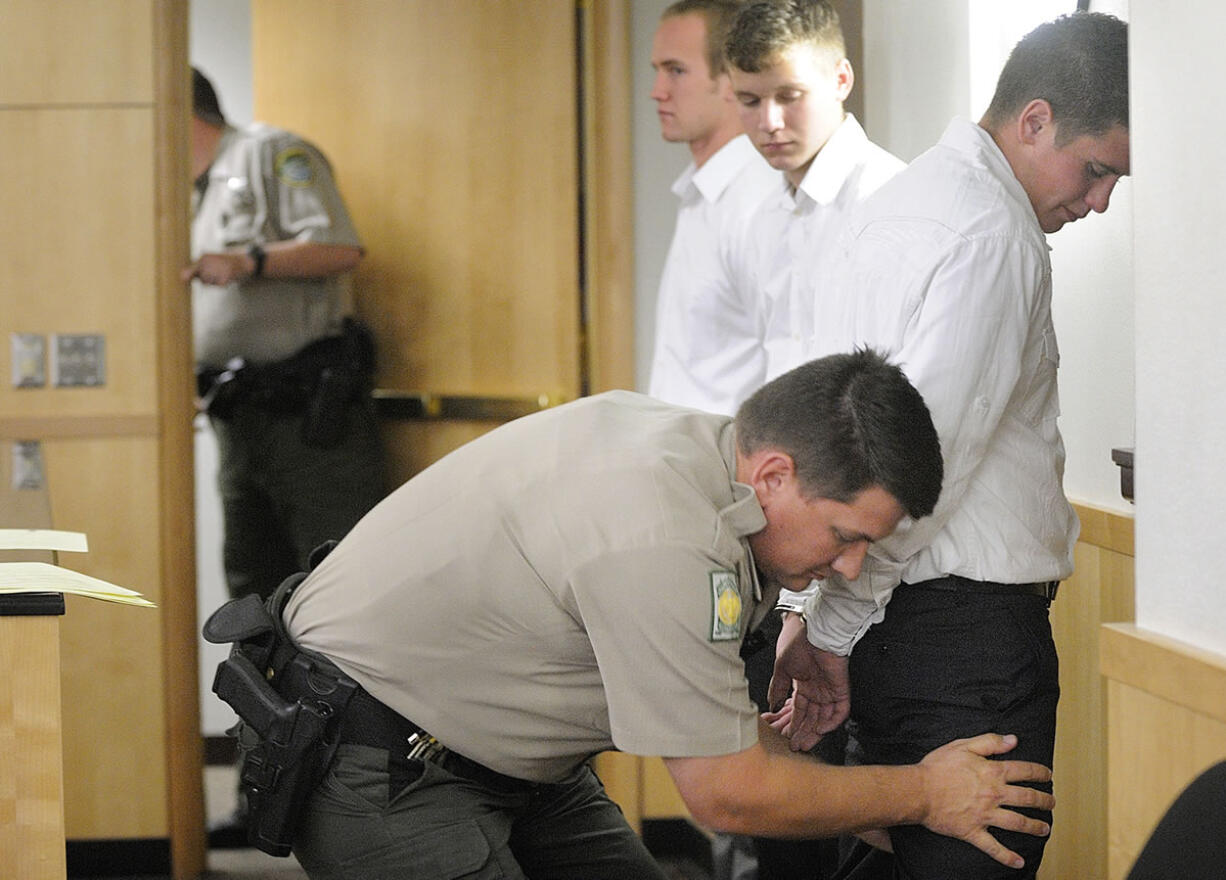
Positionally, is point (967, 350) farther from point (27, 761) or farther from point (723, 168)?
point (723, 168)

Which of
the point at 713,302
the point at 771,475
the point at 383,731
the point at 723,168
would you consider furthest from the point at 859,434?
Answer: the point at 723,168

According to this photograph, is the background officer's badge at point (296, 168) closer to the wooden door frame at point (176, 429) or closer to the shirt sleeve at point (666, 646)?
the wooden door frame at point (176, 429)

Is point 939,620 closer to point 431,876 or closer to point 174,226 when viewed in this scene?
point 431,876

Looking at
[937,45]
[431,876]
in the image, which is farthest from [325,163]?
[431,876]

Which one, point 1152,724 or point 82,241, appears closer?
point 1152,724

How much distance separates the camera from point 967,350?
1570 millimetres

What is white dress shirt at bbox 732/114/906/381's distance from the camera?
230 cm

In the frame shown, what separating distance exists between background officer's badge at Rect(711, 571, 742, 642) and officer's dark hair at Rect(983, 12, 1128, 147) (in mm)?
657

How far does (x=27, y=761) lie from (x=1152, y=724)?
109 centimetres

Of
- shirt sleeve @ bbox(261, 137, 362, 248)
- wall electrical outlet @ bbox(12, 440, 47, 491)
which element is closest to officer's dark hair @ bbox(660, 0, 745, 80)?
shirt sleeve @ bbox(261, 137, 362, 248)

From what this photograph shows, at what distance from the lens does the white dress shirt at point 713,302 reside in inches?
102

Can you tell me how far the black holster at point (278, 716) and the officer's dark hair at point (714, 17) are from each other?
1497 mm

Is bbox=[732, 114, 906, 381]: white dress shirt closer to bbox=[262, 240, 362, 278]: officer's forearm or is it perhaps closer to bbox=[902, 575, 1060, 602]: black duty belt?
bbox=[902, 575, 1060, 602]: black duty belt

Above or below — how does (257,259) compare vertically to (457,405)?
above
